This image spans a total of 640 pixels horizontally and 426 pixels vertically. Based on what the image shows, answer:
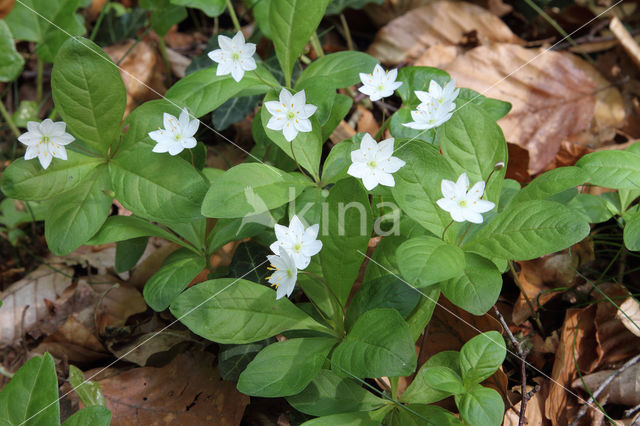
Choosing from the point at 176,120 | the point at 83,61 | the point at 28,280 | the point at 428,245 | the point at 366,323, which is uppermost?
the point at 83,61

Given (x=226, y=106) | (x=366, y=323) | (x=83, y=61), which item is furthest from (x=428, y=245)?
(x=226, y=106)

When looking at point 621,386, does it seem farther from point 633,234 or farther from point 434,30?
point 434,30

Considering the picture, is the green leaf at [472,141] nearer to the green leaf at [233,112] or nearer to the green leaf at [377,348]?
the green leaf at [377,348]

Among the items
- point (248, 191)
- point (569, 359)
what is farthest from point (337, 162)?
point (569, 359)

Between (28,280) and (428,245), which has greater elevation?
(428,245)

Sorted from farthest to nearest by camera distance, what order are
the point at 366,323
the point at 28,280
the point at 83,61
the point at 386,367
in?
1. the point at 28,280
2. the point at 83,61
3. the point at 366,323
4. the point at 386,367

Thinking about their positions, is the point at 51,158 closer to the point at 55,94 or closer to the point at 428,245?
the point at 55,94

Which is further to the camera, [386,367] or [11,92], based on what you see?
[11,92]
